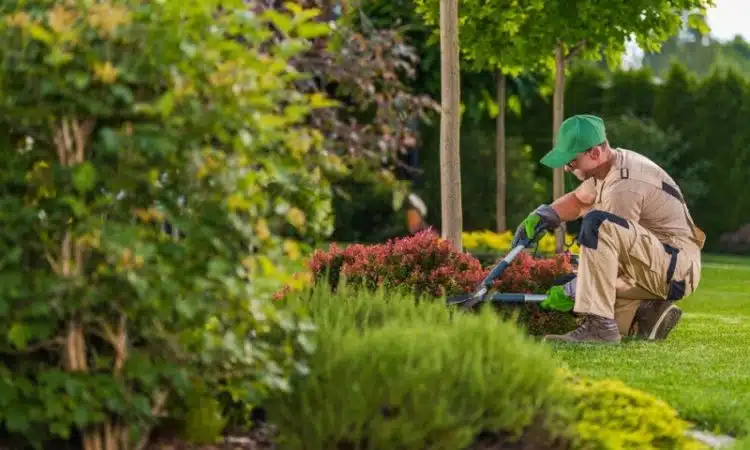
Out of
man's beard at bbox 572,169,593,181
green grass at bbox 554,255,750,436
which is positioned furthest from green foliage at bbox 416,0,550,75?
man's beard at bbox 572,169,593,181

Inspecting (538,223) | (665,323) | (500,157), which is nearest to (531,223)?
(538,223)

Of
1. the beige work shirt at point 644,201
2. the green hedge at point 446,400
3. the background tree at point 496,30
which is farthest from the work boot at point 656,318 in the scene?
the background tree at point 496,30

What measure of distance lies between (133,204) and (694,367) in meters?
3.75

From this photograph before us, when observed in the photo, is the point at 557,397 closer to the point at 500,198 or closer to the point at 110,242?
the point at 110,242

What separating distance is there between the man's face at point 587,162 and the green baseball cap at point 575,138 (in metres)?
0.05

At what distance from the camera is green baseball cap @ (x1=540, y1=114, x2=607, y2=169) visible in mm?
7082

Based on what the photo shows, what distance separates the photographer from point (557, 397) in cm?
422

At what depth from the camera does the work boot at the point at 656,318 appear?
25.0 ft

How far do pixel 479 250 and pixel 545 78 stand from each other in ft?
16.3

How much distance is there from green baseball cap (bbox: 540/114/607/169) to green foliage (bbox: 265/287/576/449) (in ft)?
9.70

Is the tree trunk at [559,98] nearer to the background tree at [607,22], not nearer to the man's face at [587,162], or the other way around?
the background tree at [607,22]

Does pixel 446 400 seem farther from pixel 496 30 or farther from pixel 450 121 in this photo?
pixel 496 30

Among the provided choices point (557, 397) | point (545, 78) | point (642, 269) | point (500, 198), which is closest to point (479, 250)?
point (500, 198)

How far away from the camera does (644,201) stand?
7242 millimetres
